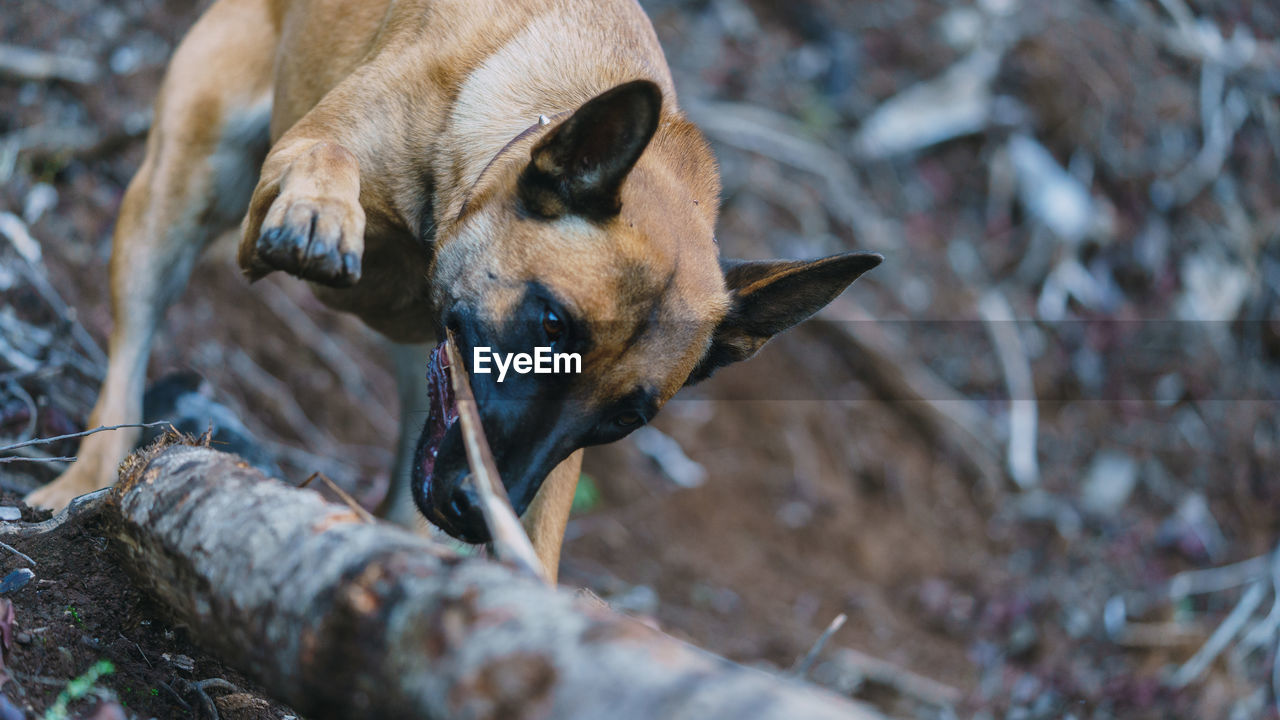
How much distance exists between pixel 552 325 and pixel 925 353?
5445mm

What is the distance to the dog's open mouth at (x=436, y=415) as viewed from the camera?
2693mm

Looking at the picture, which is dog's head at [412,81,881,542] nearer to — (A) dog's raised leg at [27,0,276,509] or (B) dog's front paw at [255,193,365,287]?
(B) dog's front paw at [255,193,365,287]

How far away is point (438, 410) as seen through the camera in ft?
9.17

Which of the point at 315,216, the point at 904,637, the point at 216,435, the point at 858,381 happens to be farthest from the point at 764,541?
the point at 315,216

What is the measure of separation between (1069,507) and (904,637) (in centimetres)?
219

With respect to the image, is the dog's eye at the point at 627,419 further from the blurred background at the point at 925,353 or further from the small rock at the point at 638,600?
the small rock at the point at 638,600

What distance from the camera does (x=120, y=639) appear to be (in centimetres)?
224

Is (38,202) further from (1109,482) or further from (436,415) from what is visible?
(1109,482)

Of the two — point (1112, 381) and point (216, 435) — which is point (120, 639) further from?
point (1112, 381)

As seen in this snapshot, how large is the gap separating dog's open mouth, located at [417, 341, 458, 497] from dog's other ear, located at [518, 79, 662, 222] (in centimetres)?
51

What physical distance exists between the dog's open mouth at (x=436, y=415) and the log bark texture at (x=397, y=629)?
2.21 ft

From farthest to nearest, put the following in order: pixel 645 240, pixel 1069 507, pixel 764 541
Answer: pixel 1069 507
pixel 764 541
pixel 645 240

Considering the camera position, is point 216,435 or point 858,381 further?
point 858,381

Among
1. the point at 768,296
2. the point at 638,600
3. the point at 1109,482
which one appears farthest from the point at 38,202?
the point at 1109,482
